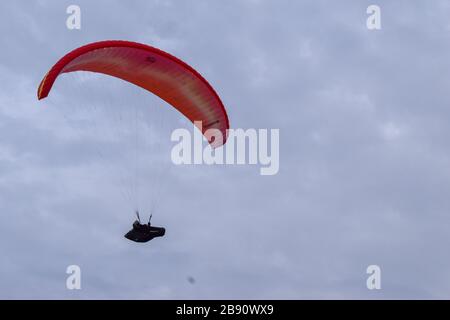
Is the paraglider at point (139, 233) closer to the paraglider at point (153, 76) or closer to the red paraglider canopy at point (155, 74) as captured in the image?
the paraglider at point (153, 76)

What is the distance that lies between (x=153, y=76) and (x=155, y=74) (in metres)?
0.22

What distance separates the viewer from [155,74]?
90.9 feet

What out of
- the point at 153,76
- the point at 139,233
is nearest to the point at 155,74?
the point at 153,76

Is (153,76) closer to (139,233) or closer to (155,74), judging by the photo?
(155,74)

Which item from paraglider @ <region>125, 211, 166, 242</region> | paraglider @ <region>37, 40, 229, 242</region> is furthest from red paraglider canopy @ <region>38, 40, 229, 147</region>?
paraglider @ <region>125, 211, 166, 242</region>

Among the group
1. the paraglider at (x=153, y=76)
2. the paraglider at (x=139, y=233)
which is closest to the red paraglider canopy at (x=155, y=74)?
the paraglider at (x=153, y=76)

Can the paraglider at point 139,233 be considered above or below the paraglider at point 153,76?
below

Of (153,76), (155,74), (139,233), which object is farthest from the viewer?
(153,76)

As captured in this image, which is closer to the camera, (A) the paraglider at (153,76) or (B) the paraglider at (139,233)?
(A) the paraglider at (153,76)

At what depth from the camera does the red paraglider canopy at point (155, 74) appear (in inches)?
965
